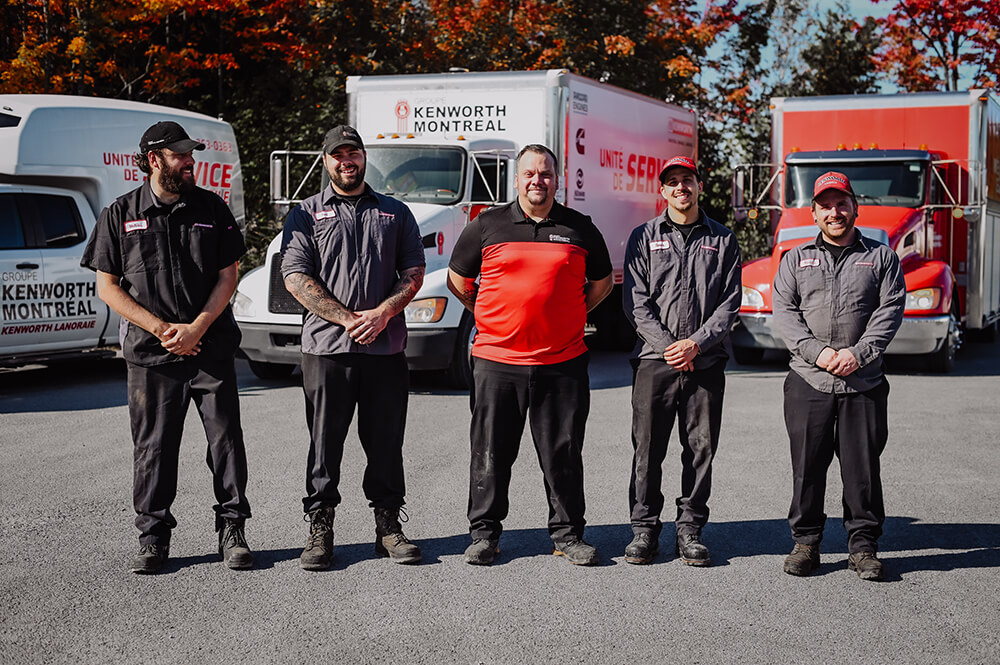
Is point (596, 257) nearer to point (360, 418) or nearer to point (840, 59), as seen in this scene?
point (360, 418)

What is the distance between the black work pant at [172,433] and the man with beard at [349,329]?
367 millimetres

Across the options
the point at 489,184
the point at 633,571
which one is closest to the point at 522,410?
the point at 633,571

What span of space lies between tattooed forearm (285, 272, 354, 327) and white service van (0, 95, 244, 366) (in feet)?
21.0

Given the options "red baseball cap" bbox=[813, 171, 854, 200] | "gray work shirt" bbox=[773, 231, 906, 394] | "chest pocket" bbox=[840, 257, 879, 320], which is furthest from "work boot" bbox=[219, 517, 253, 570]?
"red baseball cap" bbox=[813, 171, 854, 200]

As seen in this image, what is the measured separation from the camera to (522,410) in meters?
5.58

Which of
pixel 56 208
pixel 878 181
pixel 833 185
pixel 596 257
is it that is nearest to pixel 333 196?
pixel 596 257

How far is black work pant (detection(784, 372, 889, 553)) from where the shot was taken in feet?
17.5

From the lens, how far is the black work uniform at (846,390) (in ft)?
17.5

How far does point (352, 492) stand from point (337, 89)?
1638cm

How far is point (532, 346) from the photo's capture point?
5500mm

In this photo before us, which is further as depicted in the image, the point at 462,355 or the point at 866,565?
the point at 462,355

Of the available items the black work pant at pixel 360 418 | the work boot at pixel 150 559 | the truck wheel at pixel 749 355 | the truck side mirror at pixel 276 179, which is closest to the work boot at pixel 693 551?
the black work pant at pixel 360 418

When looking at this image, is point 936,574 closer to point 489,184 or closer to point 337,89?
point 489,184

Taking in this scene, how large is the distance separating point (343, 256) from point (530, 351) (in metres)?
1.00
